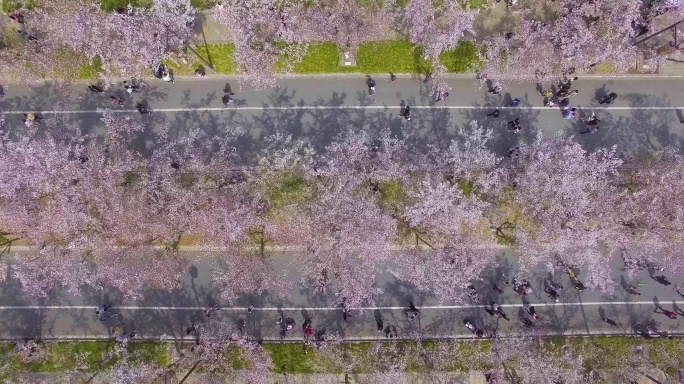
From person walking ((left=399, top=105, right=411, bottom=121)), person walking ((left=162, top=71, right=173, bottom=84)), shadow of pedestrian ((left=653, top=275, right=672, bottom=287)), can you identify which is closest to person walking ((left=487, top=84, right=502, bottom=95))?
person walking ((left=399, top=105, right=411, bottom=121))

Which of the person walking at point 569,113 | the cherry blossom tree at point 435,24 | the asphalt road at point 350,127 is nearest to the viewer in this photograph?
the cherry blossom tree at point 435,24

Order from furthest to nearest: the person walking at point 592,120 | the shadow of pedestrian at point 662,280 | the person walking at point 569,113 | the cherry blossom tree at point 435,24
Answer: the person walking at point 569,113 < the shadow of pedestrian at point 662,280 < the person walking at point 592,120 < the cherry blossom tree at point 435,24

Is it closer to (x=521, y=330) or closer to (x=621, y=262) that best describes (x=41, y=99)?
(x=521, y=330)

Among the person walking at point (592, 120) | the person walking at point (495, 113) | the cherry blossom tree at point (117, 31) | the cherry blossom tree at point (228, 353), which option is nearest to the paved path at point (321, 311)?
the cherry blossom tree at point (228, 353)

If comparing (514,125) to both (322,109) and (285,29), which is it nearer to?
(322,109)

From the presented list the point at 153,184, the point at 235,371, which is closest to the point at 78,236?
the point at 153,184

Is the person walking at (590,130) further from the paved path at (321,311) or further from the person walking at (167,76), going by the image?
the person walking at (167,76)
